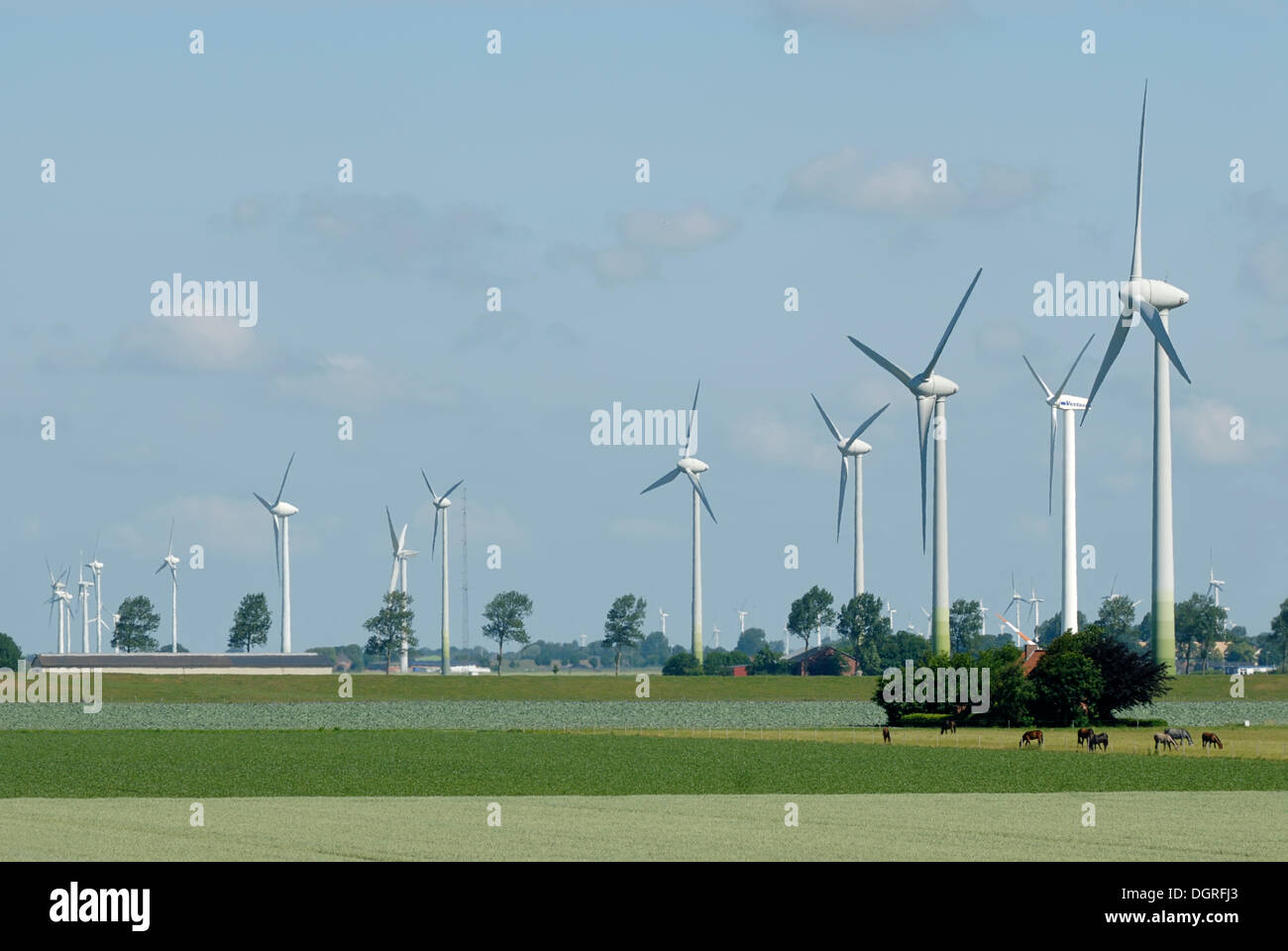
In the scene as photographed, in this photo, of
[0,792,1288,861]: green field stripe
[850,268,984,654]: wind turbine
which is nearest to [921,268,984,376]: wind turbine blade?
[850,268,984,654]: wind turbine

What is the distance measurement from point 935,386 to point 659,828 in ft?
360

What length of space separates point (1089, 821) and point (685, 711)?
102m

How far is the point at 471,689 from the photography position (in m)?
194

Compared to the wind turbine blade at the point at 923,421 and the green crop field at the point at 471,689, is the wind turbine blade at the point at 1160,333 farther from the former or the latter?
the green crop field at the point at 471,689

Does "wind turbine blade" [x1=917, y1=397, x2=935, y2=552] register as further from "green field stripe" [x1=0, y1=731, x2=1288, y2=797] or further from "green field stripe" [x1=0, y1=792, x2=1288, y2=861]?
"green field stripe" [x1=0, y1=792, x2=1288, y2=861]

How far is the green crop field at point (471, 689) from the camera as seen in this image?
180000mm

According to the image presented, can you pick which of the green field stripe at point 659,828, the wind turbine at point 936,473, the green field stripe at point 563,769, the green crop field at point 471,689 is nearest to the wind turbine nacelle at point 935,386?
the wind turbine at point 936,473

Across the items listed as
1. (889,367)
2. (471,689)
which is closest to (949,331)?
(889,367)

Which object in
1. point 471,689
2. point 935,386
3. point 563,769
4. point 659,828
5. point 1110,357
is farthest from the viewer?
point 471,689

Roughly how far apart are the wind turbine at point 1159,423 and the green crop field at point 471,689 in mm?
43126

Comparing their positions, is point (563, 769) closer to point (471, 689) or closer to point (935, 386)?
point (935, 386)
